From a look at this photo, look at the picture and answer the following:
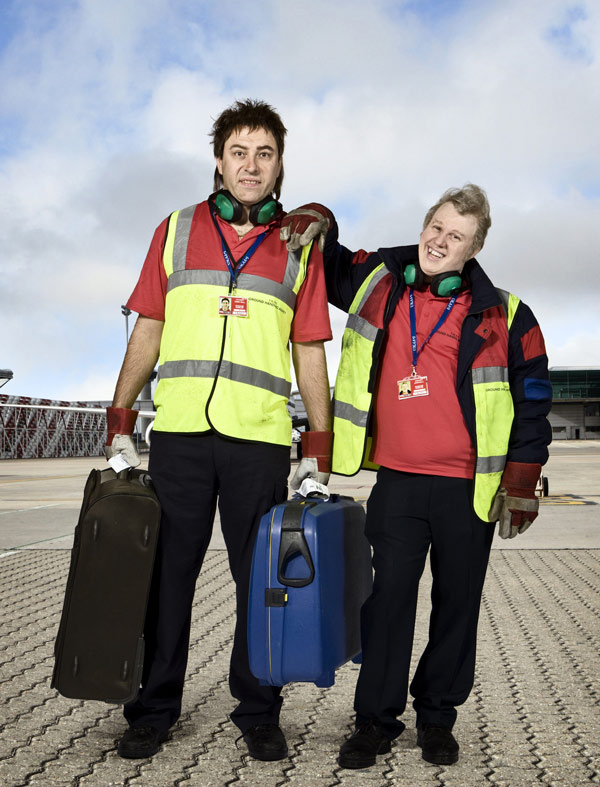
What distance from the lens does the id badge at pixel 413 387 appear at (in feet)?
9.70

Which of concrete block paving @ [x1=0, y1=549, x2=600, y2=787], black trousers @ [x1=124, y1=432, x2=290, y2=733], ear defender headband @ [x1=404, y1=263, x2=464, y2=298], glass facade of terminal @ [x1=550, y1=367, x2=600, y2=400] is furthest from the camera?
glass facade of terminal @ [x1=550, y1=367, x2=600, y2=400]

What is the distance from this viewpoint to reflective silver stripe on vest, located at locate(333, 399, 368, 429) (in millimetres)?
2943

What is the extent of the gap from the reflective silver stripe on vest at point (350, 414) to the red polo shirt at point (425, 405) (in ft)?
0.41

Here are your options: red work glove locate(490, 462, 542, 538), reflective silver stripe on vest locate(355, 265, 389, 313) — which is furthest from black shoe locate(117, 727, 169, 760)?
reflective silver stripe on vest locate(355, 265, 389, 313)

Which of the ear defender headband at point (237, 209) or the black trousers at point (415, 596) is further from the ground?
the ear defender headband at point (237, 209)

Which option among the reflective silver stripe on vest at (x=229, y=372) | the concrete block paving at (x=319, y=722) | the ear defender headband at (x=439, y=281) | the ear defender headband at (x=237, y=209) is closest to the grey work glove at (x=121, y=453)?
the reflective silver stripe on vest at (x=229, y=372)

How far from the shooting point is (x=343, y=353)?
3129 millimetres

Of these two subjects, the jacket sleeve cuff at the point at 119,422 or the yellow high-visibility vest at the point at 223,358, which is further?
the jacket sleeve cuff at the point at 119,422

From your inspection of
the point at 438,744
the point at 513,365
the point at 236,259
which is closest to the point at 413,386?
the point at 513,365

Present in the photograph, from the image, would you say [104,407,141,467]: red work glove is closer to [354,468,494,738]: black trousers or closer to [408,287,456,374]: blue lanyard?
[354,468,494,738]: black trousers

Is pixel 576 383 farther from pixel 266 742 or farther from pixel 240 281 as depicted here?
pixel 266 742

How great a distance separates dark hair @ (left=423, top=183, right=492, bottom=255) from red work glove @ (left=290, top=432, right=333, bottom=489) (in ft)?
3.08

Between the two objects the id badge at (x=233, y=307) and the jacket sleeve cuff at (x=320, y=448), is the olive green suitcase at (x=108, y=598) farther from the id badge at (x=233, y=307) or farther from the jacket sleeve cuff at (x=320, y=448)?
the id badge at (x=233, y=307)

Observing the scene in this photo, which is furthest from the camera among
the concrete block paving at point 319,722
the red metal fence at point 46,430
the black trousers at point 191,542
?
the red metal fence at point 46,430
